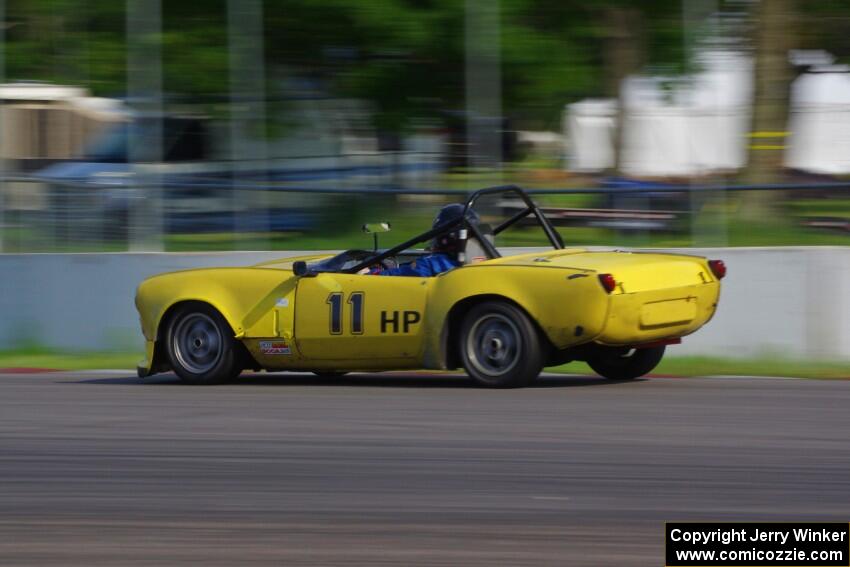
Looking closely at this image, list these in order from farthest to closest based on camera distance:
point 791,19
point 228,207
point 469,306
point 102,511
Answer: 1. point 791,19
2. point 228,207
3. point 469,306
4. point 102,511

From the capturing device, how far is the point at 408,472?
21.7 feet

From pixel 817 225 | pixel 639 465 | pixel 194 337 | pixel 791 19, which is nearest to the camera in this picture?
pixel 639 465

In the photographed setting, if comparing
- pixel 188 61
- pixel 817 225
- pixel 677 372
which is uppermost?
pixel 188 61

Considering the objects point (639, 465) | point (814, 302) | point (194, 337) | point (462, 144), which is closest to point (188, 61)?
point (462, 144)

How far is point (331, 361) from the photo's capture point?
401 inches

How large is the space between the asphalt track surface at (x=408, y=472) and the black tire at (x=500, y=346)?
150 millimetres

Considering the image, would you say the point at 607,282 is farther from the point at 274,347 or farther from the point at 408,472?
the point at 408,472

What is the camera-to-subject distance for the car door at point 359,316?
9.81 metres

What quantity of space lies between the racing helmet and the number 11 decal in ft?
2.18

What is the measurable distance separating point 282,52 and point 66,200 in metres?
2.84

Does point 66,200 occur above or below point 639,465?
above

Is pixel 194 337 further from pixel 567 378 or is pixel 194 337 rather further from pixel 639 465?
pixel 639 465

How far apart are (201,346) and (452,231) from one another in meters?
1.93

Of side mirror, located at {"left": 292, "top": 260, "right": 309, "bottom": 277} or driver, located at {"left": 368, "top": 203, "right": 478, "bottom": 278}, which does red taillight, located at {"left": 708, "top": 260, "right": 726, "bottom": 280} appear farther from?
side mirror, located at {"left": 292, "top": 260, "right": 309, "bottom": 277}
